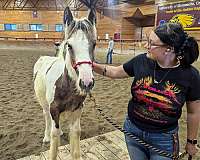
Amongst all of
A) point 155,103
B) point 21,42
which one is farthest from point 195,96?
point 21,42

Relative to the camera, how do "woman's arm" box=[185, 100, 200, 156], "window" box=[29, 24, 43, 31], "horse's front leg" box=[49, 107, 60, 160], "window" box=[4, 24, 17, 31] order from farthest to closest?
"window" box=[29, 24, 43, 31], "window" box=[4, 24, 17, 31], "horse's front leg" box=[49, 107, 60, 160], "woman's arm" box=[185, 100, 200, 156]

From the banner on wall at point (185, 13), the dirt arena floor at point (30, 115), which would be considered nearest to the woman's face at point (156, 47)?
the dirt arena floor at point (30, 115)

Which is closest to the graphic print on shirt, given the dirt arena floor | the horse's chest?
the horse's chest

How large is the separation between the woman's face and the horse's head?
1.42 ft

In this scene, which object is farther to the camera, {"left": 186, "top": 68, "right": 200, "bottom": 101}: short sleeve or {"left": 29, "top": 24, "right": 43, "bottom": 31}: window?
{"left": 29, "top": 24, "right": 43, "bottom": 31}: window

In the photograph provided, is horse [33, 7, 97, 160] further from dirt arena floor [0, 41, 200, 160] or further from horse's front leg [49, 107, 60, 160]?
dirt arena floor [0, 41, 200, 160]

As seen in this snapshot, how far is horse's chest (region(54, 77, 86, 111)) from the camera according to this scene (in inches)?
76.4

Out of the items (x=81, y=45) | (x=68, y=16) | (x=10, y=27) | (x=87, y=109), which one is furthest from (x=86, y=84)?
(x=10, y=27)

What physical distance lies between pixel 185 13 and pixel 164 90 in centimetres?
1445

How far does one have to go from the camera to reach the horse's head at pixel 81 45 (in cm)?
147

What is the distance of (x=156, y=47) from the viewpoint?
1.31m

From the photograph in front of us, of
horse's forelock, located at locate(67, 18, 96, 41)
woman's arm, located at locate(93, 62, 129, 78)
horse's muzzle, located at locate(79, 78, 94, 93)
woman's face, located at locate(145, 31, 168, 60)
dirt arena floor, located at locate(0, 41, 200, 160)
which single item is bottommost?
dirt arena floor, located at locate(0, 41, 200, 160)

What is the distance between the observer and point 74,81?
A: 1867 millimetres

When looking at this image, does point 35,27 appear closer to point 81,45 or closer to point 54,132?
point 54,132
